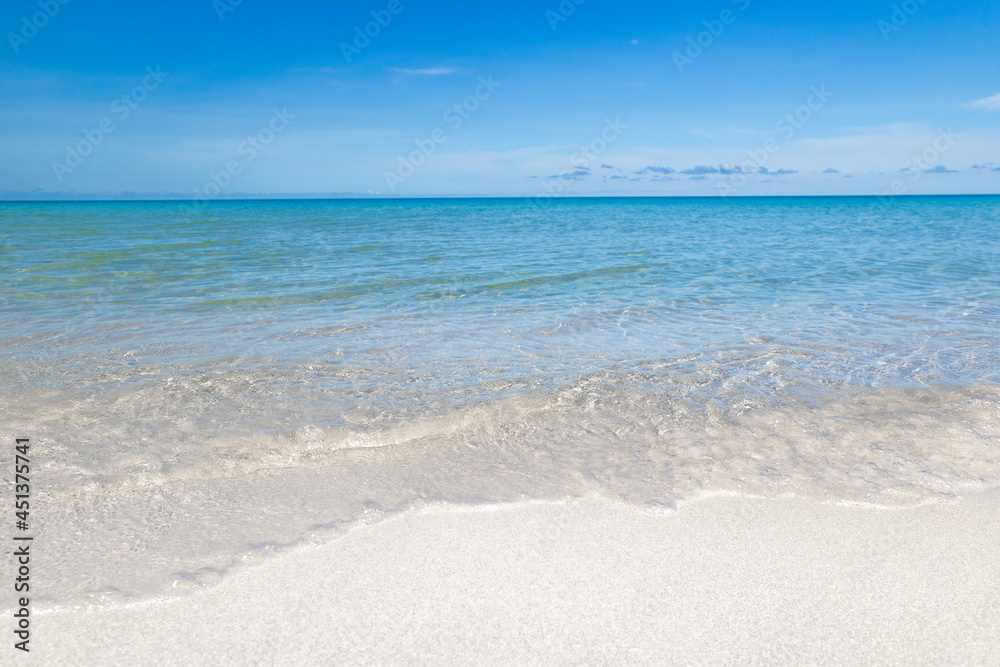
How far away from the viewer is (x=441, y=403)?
5285mm

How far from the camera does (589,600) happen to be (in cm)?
263

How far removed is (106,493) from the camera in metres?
3.59

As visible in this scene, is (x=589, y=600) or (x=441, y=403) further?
(x=441, y=403)

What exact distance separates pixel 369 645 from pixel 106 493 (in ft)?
7.13

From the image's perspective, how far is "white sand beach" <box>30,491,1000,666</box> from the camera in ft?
7.70

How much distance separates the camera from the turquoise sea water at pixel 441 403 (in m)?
3.51

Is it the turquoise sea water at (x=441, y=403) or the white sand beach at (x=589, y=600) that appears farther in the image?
the turquoise sea water at (x=441, y=403)

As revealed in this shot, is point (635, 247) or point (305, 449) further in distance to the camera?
point (635, 247)

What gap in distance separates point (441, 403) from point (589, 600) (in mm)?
2850

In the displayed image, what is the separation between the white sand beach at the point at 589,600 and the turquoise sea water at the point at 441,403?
0.26 metres

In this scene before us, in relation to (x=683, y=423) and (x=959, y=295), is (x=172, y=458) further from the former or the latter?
(x=959, y=295)

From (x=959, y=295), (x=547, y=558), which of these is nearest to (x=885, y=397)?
(x=547, y=558)

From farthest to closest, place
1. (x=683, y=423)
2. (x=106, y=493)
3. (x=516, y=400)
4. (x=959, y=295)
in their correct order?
(x=959, y=295) → (x=516, y=400) → (x=683, y=423) → (x=106, y=493)

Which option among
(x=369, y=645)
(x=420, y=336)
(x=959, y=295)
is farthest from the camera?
Result: (x=959, y=295)
